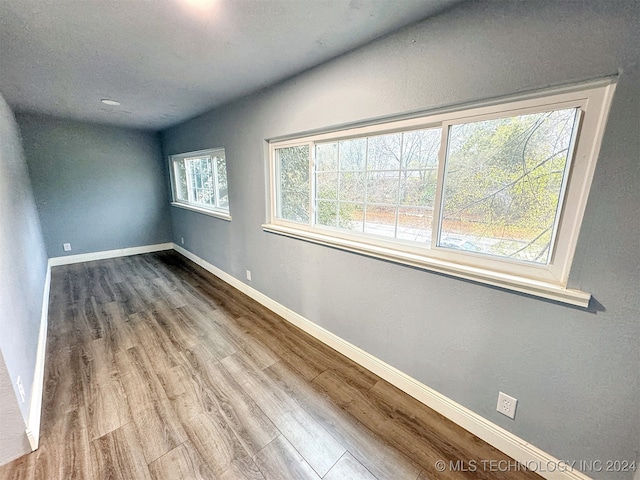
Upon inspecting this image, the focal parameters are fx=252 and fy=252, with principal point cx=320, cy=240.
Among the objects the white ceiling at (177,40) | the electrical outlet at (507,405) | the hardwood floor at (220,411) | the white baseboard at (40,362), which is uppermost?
the white ceiling at (177,40)

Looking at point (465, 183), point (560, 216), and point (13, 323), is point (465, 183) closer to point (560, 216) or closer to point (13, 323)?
point (560, 216)

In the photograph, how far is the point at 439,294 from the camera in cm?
145

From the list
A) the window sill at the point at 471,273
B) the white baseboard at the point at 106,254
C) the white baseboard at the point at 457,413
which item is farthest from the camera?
the white baseboard at the point at 106,254

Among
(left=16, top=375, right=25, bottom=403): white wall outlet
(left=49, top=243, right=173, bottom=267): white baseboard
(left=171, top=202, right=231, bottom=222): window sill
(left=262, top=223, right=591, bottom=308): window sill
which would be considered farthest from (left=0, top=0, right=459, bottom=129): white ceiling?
(left=49, top=243, right=173, bottom=267): white baseboard

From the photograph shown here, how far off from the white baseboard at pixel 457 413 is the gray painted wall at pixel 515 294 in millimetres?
51

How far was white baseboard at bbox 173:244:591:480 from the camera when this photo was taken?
1.21 m

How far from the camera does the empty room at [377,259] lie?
101 cm

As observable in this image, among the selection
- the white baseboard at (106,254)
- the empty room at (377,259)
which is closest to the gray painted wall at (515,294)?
the empty room at (377,259)

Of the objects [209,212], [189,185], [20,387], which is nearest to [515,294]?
[20,387]

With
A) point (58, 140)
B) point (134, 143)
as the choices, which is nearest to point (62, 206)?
point (58, 140)

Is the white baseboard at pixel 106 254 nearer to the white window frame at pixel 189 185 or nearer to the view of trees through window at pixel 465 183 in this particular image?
the white window frame at pixel 189 185

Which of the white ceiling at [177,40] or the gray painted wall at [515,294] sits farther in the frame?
the white ceiling at [177,40]

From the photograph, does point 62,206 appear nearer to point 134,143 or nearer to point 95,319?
point 134,143

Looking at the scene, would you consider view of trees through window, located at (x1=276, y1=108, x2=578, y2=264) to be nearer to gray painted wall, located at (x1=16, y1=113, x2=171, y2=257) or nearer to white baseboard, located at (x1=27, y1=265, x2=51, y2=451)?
white baseboard, located at (x1=27, y1=265, x2=51, y2=451)
